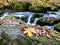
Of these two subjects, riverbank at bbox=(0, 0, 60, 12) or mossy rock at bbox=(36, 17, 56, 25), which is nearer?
mossy rock at bbox=(36, 17, 56, 25)

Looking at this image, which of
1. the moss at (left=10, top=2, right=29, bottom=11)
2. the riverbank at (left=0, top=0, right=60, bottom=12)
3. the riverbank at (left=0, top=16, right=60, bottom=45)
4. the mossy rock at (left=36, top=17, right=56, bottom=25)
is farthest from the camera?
the moss at (left=10, top=2, right=29, bottom=11)

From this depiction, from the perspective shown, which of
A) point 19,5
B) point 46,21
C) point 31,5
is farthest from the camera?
point 19,5

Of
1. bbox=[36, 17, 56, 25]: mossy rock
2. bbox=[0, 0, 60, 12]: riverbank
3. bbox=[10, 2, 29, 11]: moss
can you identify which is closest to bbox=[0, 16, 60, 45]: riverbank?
bbox=[36, 17, 56, 25]: mossy rock

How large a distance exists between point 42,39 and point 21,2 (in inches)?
→ 364

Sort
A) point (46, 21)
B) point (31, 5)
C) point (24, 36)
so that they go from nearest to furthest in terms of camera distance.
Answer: point (24, 36) → point (46, 21) → point (31, 5)

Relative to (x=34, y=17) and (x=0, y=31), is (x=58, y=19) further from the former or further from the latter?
(x=0, y=31)

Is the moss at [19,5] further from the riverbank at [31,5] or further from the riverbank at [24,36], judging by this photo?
the riverbank at [24,36]

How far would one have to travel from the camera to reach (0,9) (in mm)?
12617

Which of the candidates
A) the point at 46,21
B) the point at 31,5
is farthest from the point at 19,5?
the point at 46,21

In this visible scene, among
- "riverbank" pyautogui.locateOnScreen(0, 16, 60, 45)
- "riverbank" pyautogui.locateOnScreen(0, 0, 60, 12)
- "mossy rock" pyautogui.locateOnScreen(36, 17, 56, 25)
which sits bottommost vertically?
"riverbank" pyautogui.locateOnScreen(0, 0, 60, 12)

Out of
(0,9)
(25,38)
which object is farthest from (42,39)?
(0,9)

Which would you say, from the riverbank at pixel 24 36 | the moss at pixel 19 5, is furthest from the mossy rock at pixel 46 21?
the riverbank at pixel 24 36

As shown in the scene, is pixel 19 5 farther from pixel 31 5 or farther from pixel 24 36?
pixel 24 36

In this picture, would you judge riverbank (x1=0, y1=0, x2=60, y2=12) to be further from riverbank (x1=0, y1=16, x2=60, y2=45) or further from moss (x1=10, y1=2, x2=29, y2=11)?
riverbank (x1=0, y1=16, x2=60, y2=45)
